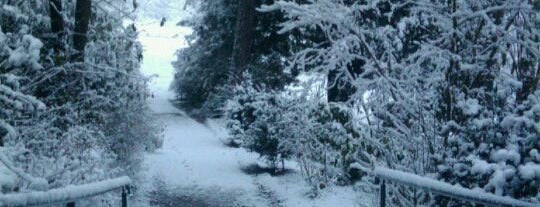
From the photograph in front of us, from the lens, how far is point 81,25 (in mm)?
9625

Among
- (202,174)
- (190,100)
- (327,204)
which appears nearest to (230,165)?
(202,174)

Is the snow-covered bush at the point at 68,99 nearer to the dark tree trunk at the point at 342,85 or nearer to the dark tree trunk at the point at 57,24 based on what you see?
the dark tree trunk at the point at 57,24

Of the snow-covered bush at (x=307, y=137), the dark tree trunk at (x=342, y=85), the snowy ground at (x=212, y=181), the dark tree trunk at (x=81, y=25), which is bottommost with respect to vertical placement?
the snowy ground at (x=212, y=181)

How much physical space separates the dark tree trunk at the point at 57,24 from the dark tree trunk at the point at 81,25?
0.72ft

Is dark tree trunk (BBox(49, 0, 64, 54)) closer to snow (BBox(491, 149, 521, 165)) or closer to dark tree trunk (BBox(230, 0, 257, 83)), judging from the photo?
snow (BBox(491, 149, 521, 165))

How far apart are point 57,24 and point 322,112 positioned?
4520mm

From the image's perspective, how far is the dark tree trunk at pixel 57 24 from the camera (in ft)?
30.8

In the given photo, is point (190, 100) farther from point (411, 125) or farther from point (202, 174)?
point (411, 125)

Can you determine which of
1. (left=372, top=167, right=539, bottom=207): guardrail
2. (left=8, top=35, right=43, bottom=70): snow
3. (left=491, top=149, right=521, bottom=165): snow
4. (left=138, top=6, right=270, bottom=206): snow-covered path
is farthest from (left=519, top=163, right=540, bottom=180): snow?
(left=138, top=6, right=270, bottom=206): snow-covered path

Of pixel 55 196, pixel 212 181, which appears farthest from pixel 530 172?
pixel 212 181

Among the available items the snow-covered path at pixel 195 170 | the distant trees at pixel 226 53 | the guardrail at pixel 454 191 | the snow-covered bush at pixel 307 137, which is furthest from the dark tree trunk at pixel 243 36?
the guardrail at pixel 454 191

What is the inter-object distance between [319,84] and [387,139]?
64.4 inches

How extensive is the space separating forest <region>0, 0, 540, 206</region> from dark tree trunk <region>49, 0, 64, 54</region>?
0.03 meters

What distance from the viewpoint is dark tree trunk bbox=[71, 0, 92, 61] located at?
31.4 ft
